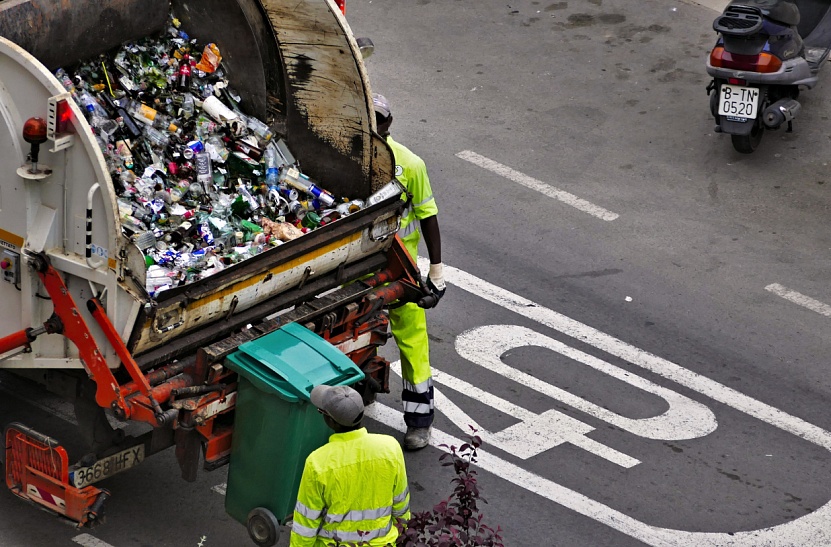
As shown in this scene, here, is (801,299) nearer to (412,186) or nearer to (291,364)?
(412,186)

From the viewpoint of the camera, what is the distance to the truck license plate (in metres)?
6.06

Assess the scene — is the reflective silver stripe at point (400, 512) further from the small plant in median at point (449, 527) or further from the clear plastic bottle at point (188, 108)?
the clear plastic bottle at point (188, 108)

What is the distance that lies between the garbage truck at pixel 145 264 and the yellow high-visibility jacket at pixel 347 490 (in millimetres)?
917

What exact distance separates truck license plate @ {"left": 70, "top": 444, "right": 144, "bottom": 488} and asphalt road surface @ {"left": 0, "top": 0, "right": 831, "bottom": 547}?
0.51m

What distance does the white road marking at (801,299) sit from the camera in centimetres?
875

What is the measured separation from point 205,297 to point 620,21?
7.65 m

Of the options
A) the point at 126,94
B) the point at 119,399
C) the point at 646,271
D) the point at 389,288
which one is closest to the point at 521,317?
the point at 646,271

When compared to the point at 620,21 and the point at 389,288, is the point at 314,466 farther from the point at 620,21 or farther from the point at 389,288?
the point at 620,21

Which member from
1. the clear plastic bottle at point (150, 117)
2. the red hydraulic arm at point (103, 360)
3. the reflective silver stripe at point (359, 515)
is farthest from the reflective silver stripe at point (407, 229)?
the reflective silver stripe at point (359, 515)

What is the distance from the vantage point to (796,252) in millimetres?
9391

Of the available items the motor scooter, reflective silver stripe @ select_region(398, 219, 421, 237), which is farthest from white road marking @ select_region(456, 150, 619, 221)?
reflective silver stripe @ select_region(398, 219, 421, 237)

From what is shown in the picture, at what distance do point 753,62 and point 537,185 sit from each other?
1.80 m

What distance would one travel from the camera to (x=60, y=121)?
5598 mm

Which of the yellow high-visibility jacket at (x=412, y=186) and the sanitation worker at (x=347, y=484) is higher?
the yellow high-visibility jacket at (x=412, y=186)
